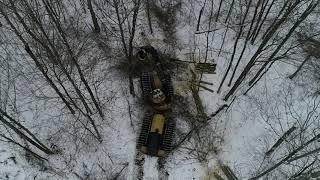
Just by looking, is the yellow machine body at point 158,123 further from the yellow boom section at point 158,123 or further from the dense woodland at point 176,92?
the dense woodland at point 176,92

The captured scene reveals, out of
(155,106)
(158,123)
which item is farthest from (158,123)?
(155,106)

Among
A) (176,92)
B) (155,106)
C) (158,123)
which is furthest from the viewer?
(176,92)

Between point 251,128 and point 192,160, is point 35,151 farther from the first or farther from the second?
point 251,128

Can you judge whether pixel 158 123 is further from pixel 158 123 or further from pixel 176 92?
pixel 176 92

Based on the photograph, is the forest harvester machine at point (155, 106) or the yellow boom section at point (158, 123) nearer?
the forest harvester machine at point (155, 106)

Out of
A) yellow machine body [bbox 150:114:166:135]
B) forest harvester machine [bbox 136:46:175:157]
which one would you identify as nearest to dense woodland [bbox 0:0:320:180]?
forest harvester machine [bbox 136:46:175:157]

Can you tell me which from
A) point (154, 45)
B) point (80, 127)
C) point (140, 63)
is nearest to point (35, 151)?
point (80, 127)

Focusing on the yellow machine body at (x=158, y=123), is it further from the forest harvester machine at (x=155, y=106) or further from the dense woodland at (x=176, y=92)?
the dense woodland at (x=176, y=92)

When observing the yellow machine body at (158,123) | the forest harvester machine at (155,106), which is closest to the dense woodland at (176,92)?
the forest harvester machine at (155,106)
